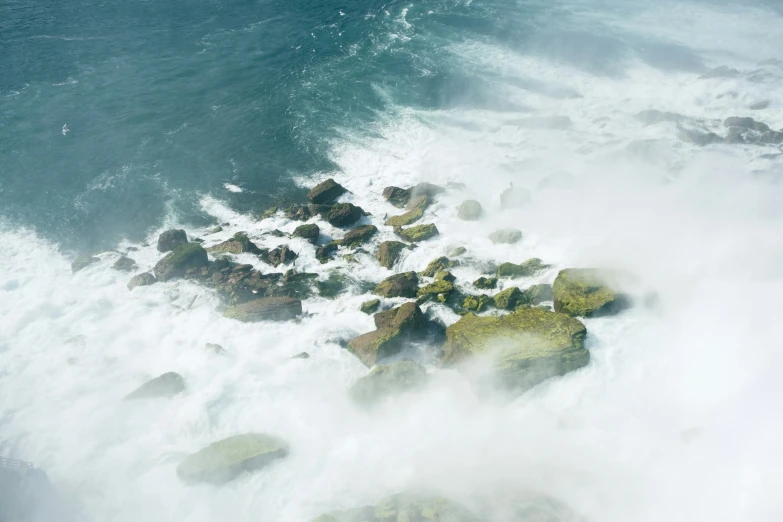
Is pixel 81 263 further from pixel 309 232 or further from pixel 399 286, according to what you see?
pixel 399 286

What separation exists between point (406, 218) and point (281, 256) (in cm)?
1121

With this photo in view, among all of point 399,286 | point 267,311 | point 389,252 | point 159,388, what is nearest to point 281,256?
point 267,311

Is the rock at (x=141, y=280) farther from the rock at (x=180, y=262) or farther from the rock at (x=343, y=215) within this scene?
the rock at (x=343, y=215)

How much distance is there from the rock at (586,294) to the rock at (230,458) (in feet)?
63.8

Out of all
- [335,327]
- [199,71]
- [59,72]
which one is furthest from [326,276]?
[59,72]

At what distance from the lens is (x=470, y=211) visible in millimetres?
43812

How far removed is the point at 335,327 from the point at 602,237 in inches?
843

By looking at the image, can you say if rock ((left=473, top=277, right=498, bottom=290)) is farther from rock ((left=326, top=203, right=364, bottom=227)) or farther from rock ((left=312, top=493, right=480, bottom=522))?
rock ((left=312, top=493, right=480, bottom=522))

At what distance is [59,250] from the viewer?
43.6 metres

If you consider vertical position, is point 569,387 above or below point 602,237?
below

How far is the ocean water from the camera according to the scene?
1001 inches

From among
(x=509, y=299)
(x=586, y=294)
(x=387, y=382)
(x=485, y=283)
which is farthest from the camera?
(x=485, y=283)

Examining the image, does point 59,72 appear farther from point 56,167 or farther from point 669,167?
point 669,167

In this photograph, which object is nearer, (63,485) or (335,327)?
(63,485)
